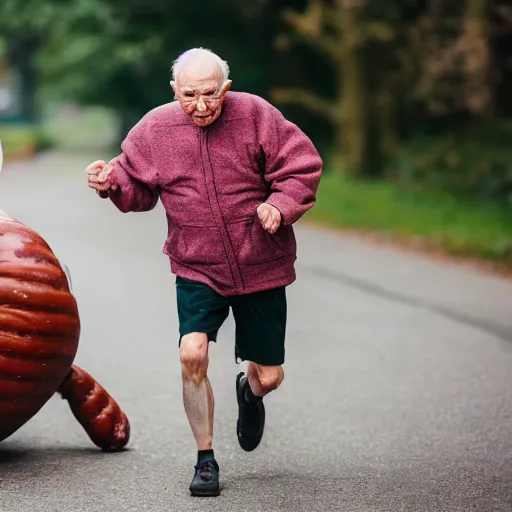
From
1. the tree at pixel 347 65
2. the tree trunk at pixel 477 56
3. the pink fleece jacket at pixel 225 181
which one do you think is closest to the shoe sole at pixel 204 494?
the pink fleece jacket at pixel 225 181

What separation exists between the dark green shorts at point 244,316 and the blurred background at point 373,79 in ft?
27.2

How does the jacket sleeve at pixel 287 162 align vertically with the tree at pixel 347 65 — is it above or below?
above

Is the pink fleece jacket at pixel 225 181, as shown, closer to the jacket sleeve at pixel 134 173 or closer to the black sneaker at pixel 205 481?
the jacket sleeve at pixel 134 173

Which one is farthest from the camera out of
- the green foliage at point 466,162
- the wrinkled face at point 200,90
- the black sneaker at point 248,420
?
the green foliage at point 466,162

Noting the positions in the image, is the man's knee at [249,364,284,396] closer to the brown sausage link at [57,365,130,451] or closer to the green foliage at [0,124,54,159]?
the brown sausage link at [57,365,130,451]

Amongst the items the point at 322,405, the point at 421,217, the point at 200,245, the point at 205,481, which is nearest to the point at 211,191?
the point at 200,245

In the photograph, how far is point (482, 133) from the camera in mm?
20453

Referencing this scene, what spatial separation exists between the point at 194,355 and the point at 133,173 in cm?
77

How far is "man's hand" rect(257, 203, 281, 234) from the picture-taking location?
496 centimetres

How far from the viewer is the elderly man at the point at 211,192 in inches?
198

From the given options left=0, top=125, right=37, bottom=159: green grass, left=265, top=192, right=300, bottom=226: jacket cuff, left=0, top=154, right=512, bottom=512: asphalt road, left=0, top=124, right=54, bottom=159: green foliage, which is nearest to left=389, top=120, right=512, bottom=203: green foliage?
left=0, top=154, right=512, bottom=512: asphalt road

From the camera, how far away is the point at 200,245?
5105 mm

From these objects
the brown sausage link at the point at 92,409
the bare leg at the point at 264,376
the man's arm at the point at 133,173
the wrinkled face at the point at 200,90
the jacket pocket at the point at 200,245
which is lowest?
the brown sausage link at the point at 92,409

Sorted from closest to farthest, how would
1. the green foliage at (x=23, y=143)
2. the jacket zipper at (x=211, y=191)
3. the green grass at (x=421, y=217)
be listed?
the jacket zipper at (x=211, y=191)
the green grass at (x=421, y=217)
the green foliage at (x=23, y=143)
